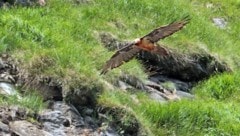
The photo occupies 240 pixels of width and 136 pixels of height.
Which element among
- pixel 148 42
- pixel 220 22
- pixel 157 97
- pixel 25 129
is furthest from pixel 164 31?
pixel 220 22

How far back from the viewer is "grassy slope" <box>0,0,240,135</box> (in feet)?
25.2

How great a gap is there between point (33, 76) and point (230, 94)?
4473 millimetres

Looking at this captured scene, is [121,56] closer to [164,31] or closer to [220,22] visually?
[164,31]

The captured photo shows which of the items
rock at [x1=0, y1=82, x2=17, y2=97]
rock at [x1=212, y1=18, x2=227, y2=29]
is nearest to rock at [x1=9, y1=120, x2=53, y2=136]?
rock at [x1=0, y1=82, x2=17, y2=97]

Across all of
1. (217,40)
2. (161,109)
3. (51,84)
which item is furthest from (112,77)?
(217,40)

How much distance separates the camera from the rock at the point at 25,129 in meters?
6.39

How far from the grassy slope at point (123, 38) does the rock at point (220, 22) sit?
1.36m

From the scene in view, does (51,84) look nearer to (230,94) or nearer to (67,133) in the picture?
(67,133)

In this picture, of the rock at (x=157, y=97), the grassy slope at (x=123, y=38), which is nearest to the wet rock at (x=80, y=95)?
the grassy slope at (x=123, y=38)

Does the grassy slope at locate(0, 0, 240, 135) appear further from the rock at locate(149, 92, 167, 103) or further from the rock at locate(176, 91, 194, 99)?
the rock at locate(149, 92, 167, 103)

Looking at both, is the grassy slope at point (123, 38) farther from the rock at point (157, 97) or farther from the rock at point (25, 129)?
the rock at point (25, 129)

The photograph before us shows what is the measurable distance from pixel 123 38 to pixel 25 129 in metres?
3.73

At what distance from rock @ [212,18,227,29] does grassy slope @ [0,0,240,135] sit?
1.36 m

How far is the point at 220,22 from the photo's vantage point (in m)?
14.2
